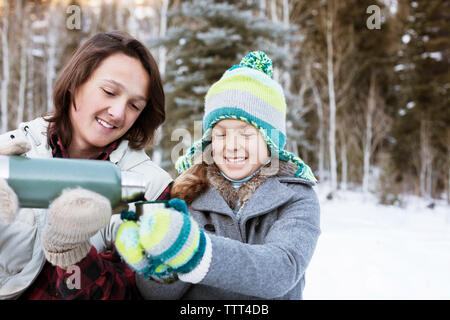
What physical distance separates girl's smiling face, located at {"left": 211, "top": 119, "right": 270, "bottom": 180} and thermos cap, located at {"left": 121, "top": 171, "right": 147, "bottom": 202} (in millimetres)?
583

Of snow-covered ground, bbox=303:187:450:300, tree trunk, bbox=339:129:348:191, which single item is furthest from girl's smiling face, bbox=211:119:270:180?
tree trunk, bbox=339:129:348:191

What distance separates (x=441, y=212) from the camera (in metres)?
11.4

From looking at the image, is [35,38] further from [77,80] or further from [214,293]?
[214,293]

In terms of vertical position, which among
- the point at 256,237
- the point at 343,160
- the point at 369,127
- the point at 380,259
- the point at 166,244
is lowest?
the point at 380,259

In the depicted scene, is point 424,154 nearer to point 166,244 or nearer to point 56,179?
point 166,244

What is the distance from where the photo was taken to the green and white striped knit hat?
164cm

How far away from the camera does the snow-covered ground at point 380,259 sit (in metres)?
4.02

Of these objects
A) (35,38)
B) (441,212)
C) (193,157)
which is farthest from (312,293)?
(35,38)

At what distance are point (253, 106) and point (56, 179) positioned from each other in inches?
36.1

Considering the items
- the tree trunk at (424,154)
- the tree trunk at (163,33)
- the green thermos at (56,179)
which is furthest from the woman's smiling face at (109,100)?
the tree trunk at (424,154)

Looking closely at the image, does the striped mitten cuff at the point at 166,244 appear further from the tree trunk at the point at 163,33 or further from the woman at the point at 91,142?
the tree trunk at the point at 163,33

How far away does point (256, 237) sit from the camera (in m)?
1.54

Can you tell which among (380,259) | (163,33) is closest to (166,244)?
(380,259)

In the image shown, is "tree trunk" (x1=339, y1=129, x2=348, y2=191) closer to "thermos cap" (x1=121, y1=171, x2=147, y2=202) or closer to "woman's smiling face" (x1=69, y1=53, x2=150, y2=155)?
"woman's smiling face" (x1=69, y1=53, x2=150, y2=155)
